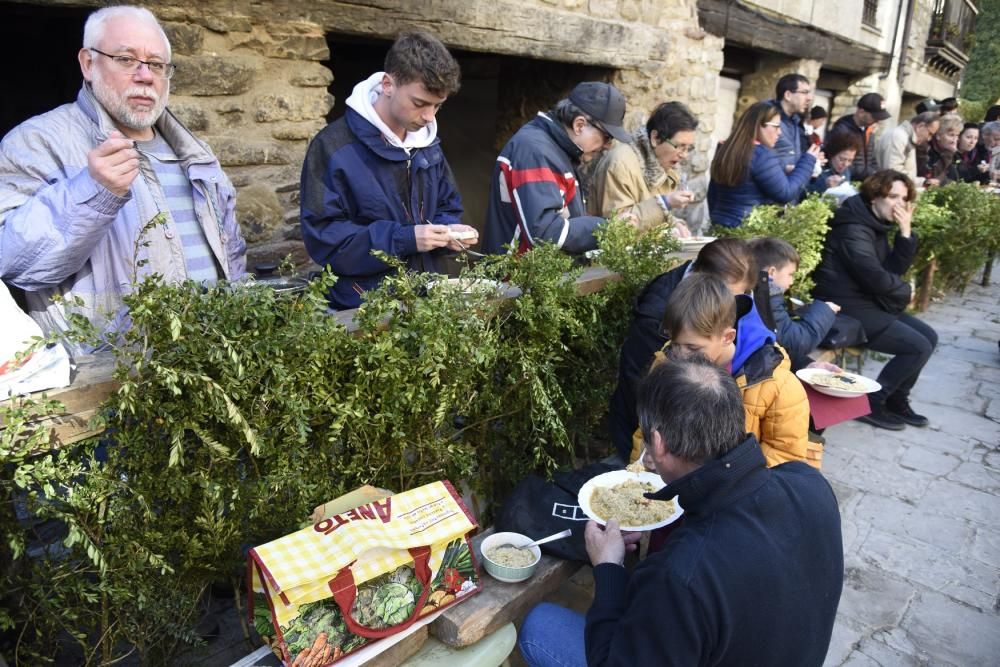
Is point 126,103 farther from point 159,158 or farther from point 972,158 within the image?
point 972,158

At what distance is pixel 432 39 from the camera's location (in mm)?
2643

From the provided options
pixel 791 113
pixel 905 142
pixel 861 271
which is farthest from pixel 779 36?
pixel 861 271

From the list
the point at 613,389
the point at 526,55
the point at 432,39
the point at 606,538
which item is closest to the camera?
the point at 606,538

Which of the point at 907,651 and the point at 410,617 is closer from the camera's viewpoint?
the point at 410,617

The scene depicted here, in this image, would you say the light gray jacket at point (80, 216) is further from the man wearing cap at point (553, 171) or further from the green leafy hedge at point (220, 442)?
the man wearing cap at point (553, 171)

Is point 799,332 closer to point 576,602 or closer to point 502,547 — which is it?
point 576,602

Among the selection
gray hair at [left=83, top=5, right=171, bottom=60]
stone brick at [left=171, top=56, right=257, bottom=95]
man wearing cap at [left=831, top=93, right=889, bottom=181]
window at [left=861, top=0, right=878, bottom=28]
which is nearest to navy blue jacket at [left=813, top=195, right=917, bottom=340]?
man wearing cap at [left=831, top=93, right=889, bottom=181]

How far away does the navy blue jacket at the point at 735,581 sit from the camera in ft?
4.90

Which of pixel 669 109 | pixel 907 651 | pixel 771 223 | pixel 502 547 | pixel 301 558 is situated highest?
pixel 669 109

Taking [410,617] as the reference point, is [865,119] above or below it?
above

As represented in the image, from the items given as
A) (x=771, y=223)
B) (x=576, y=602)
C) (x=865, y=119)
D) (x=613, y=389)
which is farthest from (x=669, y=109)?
(x=865, y=119)

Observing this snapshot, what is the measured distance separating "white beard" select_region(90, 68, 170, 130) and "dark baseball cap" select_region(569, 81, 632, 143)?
6.38 ft

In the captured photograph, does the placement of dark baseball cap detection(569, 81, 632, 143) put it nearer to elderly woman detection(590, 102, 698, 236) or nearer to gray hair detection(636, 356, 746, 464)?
elderly woman detection(590, 102, 698, 236)

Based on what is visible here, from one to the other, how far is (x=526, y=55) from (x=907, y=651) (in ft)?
14.6
